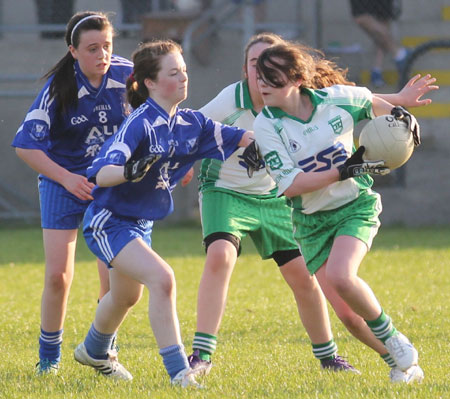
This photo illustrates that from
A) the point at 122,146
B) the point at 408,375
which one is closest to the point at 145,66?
the point at 122,146

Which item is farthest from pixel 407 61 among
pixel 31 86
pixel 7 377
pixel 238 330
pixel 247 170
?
pixel 7 377

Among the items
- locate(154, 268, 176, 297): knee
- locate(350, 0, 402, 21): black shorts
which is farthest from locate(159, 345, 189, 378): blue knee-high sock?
locate(350, 0, 402, 21): black shorts

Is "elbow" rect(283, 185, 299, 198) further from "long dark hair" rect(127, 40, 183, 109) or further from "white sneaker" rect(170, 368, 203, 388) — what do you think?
"white sneaker" rect(170, 368, 203, 388)

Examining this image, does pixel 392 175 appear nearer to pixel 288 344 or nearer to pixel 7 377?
pixel 288 344

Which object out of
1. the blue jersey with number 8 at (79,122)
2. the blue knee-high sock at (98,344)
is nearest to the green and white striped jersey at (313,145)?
the blue jersey with number 8 at (79,122)

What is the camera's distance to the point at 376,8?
43.5 feet

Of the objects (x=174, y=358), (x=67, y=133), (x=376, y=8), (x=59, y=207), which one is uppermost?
(x=67, y=133)

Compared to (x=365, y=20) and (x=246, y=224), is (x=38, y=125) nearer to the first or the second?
(x=246, y=224)

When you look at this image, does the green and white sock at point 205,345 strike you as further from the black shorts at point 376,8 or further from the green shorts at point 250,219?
the black shorts at point 376,8

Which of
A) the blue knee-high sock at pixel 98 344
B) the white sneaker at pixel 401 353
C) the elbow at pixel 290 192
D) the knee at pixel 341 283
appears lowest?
the blue knee-high sock at pixel 98 344

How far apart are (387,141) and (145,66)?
1196 mm

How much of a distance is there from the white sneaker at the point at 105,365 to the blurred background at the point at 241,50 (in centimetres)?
813

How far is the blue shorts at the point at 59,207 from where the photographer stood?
4965mm

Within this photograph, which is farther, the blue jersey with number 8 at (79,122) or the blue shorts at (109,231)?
the blue jersey with number 8 at (79,122)
